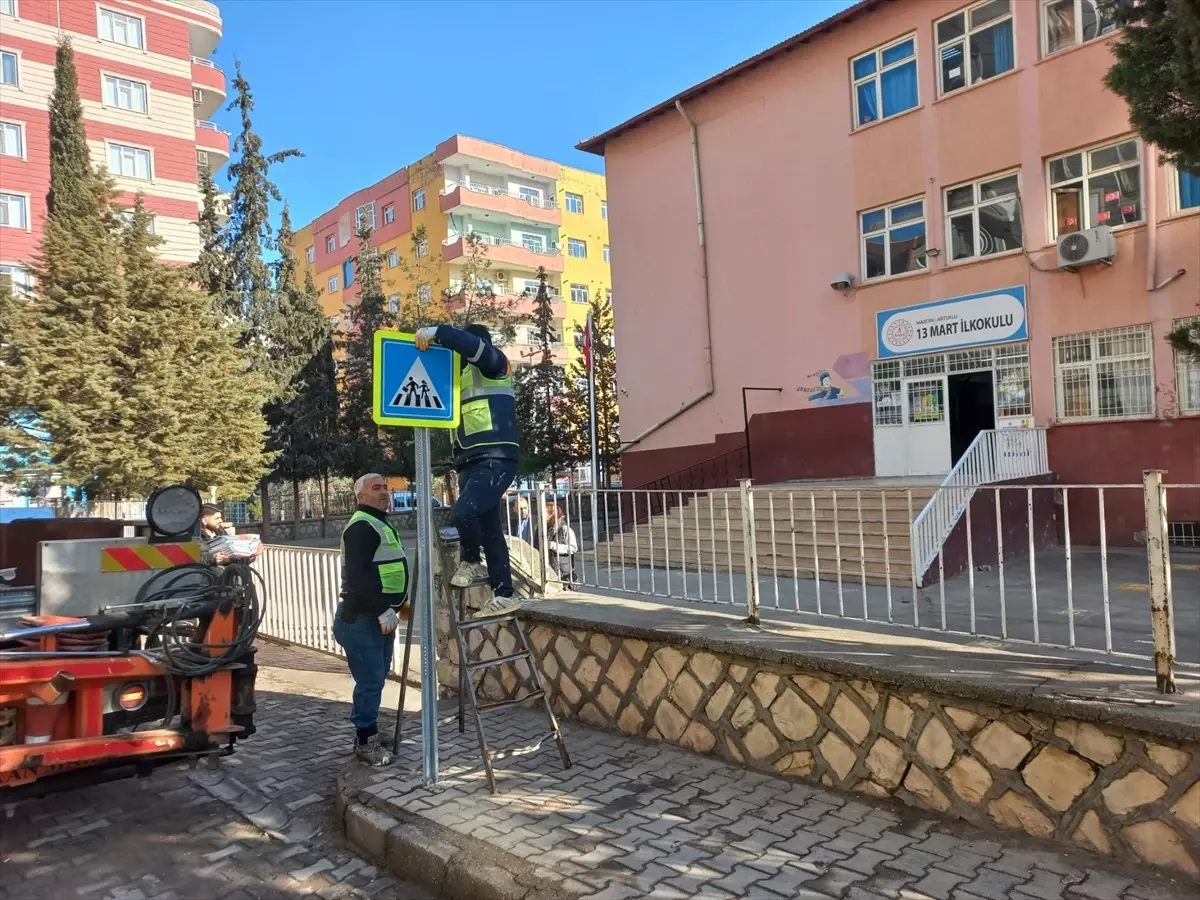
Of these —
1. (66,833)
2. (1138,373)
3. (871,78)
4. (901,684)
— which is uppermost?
(871,78)

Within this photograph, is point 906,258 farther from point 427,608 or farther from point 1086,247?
point 427,608

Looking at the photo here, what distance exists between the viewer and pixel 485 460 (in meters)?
4.80

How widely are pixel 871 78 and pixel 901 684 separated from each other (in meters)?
14.8

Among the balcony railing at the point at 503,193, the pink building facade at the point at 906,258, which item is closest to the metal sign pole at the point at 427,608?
the pink building facade at the point at 906,258

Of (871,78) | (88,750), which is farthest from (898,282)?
(88,750)

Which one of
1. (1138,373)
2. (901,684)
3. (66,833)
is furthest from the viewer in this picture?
(1138,373)

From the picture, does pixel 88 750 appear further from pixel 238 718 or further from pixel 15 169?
pixel 15 169

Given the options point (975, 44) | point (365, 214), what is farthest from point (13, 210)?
point (975, 44)

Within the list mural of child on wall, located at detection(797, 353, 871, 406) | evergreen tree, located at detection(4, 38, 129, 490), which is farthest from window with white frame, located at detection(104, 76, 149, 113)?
mural of child on wall, located at detection(797, 353, 871, 406)

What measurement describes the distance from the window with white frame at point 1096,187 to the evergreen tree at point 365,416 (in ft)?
67.1

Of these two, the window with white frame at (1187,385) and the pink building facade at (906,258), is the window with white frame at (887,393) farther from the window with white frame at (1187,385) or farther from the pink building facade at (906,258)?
the window with white frame at (1187,385)

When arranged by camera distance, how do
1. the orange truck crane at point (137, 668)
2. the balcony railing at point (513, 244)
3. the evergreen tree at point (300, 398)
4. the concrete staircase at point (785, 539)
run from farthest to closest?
the balcony railing at point (513, 244) < the evergreen tree at point (300, 398) < the concrete staircase at point (785, 539) < the orange truck crane at point (137, 668)

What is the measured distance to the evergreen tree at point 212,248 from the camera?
26.2 m

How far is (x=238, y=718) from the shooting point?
15.2 ft
